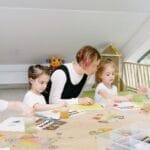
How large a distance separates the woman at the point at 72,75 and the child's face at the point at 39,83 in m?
0.17

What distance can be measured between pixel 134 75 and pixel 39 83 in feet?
9.20

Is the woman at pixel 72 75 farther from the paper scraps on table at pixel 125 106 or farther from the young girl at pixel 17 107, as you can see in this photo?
the young girl at pixel 17 107

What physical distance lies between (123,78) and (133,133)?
3734 millimetres

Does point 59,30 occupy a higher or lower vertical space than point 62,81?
higher

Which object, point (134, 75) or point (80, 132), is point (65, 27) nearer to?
point (134, 75)

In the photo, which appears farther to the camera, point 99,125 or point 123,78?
point 123,78

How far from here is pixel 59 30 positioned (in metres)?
4.16

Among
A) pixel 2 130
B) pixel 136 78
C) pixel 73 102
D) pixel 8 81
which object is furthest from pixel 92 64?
pixel 8 81

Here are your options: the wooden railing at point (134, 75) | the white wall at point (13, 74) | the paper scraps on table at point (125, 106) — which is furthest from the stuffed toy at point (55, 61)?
the paper scraps on table at point (125, 106)

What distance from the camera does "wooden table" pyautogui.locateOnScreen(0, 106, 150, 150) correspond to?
1288 millimetres

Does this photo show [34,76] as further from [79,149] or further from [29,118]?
[79,149]

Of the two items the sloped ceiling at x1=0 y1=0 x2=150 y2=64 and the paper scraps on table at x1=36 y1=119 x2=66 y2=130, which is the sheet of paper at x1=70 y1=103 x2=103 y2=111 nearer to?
the paper scraps on table at x1=36 y1=119 x2=66 y2=130

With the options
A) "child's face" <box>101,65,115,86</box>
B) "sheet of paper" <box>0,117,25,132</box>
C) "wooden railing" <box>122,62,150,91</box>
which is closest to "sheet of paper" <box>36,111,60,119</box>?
"sheet of paper" <box>0,117,25,132</box>

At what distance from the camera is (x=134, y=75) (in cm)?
472
